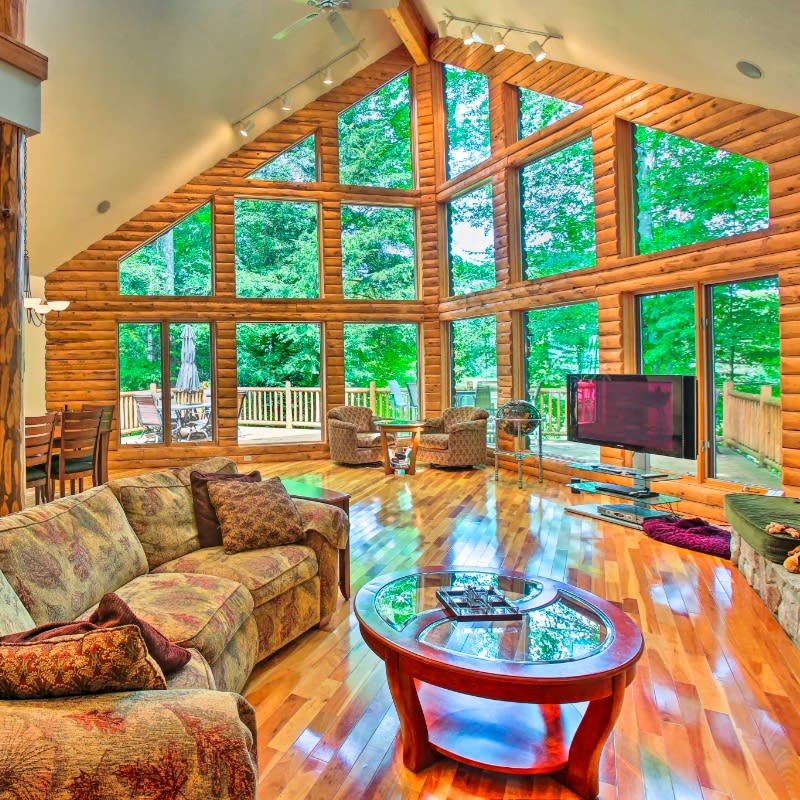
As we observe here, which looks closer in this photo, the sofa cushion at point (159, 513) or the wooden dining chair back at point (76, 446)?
the sofa cushion at point (159, 513)

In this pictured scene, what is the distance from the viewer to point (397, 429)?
23.9ft

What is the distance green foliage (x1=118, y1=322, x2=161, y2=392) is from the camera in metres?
8.38

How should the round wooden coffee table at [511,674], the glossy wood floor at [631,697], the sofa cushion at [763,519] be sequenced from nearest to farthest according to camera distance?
the round wooden coffee table at [511,674] < the glossy wood floor at [631,697] < the sofa cushion at [763,519]

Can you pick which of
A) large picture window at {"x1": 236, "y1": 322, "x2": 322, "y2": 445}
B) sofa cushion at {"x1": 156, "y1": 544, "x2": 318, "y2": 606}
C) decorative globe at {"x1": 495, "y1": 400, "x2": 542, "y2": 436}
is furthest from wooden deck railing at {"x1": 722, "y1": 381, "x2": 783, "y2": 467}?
large picture window at {"x1": 236, "y1": 322, "x2": 322, "y2": 445}

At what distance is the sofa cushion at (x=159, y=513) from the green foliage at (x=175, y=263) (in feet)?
20.5

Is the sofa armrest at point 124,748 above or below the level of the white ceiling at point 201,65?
below

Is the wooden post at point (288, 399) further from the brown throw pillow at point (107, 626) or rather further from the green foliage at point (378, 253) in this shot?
the brown throw pillow at point (107, 626)

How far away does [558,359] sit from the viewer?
23.2ft

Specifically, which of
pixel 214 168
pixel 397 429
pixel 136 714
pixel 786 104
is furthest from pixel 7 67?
pixel 214 168

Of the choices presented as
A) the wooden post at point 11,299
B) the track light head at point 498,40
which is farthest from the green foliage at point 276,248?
the wooden post at point 11,299

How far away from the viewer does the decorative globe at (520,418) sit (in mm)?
6812

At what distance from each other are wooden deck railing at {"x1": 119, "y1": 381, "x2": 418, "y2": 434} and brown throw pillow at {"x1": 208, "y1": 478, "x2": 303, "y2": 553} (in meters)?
5.97

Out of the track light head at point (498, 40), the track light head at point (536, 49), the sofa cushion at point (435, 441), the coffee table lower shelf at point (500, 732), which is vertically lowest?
the coffee table lower shelf at point (500, 732)

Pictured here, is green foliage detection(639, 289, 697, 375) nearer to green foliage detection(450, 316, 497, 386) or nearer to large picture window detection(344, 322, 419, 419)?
green foliage detection(450, 316, 497, 386)
